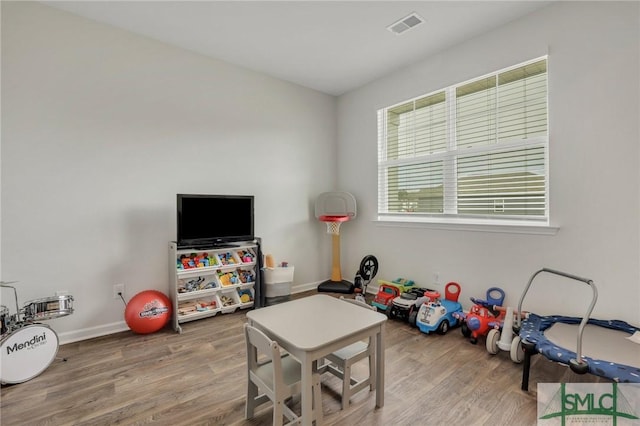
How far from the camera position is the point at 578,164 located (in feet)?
7.81

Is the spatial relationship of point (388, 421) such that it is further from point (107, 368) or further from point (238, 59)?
point (238, 59)

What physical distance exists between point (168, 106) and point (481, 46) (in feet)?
10.7

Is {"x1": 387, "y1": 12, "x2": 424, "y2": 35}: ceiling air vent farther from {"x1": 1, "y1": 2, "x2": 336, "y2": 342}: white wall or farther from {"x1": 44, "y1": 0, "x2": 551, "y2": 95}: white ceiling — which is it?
{"x1": 1, "y1": 2, "x2": 336, "y2": 342}: white wall

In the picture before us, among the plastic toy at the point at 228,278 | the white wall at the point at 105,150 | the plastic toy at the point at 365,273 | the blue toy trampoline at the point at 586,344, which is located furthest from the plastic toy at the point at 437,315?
the white wall at the point at 105,150

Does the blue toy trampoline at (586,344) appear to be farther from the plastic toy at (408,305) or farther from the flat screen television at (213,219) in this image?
the flat screen television at (213,219)

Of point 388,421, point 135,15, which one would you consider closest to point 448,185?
point 388,421

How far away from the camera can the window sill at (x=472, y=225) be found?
101 inches

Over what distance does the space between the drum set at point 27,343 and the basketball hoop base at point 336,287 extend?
274cm

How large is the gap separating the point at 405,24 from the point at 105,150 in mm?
3059

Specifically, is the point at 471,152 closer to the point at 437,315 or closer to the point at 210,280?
the point at 437,315

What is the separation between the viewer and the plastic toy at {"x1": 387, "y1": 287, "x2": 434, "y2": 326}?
2.93 meters

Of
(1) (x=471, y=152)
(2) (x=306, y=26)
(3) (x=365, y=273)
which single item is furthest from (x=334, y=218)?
(2) (x=306, y=26)

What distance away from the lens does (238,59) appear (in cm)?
343
